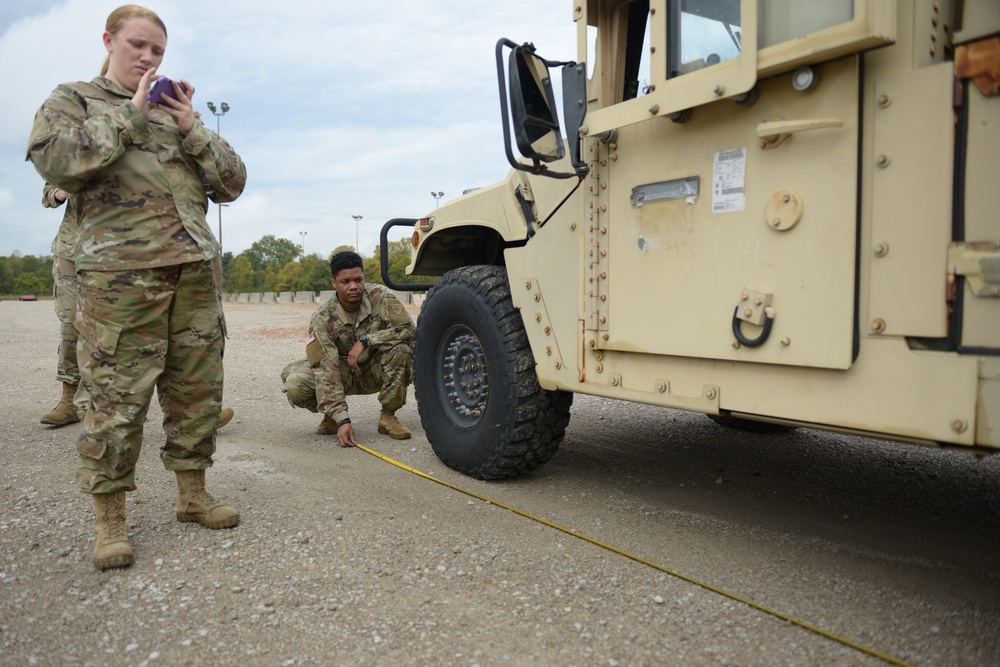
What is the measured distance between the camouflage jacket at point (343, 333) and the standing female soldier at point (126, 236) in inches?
63.7

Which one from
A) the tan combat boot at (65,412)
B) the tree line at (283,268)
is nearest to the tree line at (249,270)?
the tree line at (283,268)

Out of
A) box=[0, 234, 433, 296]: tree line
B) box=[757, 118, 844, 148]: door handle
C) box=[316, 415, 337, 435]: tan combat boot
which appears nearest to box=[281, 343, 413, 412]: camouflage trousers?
box=[316, 415, 337, 435]: tan combat boot

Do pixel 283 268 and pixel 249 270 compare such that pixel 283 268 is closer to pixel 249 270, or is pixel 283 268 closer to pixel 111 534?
pixel 249 270

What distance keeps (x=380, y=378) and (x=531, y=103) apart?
7.84 ft

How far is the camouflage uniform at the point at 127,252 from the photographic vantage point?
2414mm

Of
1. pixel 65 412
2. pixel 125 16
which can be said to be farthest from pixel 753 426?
pixel 65 412

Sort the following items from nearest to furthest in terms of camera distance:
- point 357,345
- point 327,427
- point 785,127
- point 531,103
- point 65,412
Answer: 1. point 785,127
2. point 531,103
3. point 357,345
4. point 327,427
5. point 65,412

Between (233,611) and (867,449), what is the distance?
351 cm

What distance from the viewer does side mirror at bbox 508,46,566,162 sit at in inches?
105

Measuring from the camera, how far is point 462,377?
3736 millimetres

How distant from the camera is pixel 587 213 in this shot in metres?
2.89

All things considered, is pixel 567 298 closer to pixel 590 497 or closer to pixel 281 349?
pixel 590 497

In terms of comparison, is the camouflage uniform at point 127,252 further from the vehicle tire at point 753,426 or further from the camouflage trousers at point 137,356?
the vehicle tire at point 753,426

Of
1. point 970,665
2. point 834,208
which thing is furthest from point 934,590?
point 834,208
